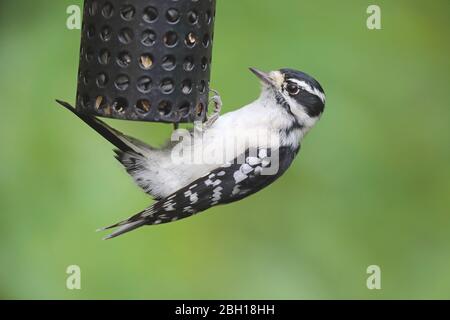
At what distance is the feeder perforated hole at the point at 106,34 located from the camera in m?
4.62

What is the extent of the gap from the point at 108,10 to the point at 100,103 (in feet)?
1.65

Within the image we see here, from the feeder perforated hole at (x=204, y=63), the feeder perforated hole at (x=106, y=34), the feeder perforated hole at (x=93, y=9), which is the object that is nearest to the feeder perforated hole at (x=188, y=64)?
the feeder perforated hole at (x=204, y=63)

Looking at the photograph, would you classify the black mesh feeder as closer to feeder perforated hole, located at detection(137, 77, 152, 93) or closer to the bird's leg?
feeder perforated hole, located at detection(137, 77, 152, 93)

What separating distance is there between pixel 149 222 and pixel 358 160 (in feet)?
7.15

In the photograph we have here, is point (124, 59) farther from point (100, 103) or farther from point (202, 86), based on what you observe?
point (202, 86)

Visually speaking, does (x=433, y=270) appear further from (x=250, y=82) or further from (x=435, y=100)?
(x=250, y=82)

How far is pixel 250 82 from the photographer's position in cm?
625

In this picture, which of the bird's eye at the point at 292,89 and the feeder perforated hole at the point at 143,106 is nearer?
the feeder perforated hole at the point at 143,106

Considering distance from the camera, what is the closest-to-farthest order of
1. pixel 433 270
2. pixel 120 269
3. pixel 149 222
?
pixel 149 222 → pixel 120 269 → pixel 433 270

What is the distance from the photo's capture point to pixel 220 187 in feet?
16.3

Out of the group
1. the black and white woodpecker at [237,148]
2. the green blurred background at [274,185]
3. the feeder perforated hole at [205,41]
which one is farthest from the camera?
the green blurred background at [274,185]

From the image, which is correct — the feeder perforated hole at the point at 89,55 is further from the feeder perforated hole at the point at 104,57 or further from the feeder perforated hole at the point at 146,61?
the feeder perforated hole at the point at 146,61

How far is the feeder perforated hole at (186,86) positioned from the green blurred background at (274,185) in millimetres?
1268
